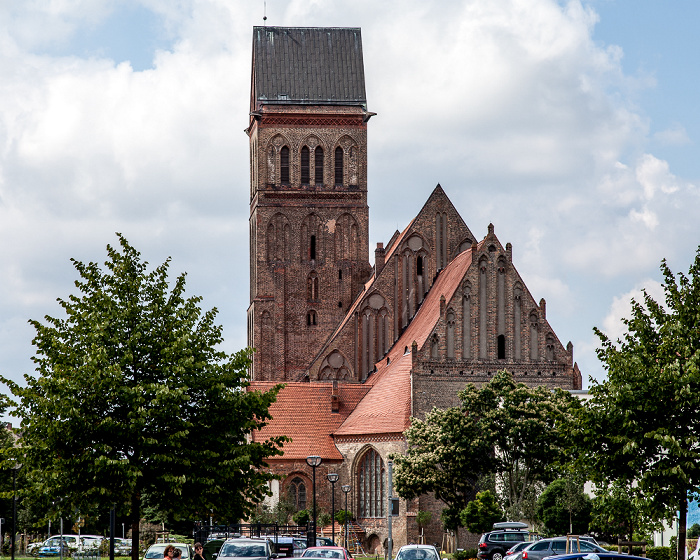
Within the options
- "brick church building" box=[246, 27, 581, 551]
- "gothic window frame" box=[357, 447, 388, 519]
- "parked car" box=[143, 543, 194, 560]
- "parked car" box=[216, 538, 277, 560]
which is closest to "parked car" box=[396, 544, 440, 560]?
"parked car" box=[216, 538, 277, 560]

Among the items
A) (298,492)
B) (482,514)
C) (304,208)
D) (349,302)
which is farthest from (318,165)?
(482,514)

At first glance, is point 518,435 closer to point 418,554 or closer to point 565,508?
point 565,508

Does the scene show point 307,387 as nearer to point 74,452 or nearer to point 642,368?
point 74,452

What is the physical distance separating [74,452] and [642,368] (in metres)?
14.3

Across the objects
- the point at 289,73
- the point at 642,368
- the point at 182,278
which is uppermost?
the point at 289,73

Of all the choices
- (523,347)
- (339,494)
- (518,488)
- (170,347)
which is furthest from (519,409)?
(170,347)

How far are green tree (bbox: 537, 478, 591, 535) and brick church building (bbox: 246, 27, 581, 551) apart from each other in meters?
13.9

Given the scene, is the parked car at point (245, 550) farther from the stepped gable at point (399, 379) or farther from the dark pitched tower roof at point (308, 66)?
the dark pitched tower roof at point (308, 66)

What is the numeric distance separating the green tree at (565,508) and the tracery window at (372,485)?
16844mm

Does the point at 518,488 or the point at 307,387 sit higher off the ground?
the point at 307,387

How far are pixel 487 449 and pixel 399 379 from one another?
11.9m

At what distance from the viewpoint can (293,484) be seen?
6306 centimetres

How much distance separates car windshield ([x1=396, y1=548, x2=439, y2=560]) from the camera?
104ft

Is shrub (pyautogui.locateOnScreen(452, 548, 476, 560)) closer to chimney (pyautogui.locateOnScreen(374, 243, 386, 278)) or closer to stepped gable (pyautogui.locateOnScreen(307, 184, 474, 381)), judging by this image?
stepped gable (pyautogui.locateOnScreen(307, 184, 474, 381))
